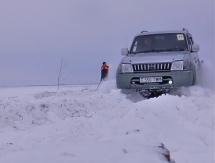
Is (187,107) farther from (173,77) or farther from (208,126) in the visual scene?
(173,77)

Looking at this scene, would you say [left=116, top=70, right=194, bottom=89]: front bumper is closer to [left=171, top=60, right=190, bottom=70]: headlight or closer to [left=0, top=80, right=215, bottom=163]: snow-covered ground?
[left=171, top=60, right=190, bottom=70]: headlight

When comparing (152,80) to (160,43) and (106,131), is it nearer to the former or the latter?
(160,43)

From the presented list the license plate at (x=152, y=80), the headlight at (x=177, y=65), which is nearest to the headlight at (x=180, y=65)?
the headlight at (x=177, y=65)

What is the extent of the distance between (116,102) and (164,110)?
1.42 m

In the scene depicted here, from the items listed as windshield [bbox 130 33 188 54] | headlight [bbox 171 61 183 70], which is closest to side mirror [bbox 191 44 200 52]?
windshield [bbox 130 33 188 54]

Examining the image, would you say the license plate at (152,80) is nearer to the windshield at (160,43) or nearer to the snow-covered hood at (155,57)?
the snow-covered hood at (155,57)

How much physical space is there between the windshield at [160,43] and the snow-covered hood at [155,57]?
546mm

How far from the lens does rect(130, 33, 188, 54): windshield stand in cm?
883

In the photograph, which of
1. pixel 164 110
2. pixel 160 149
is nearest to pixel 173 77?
pixel 164 110

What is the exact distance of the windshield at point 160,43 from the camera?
29.0 feet

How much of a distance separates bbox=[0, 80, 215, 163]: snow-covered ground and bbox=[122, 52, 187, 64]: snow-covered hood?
124 centimetres

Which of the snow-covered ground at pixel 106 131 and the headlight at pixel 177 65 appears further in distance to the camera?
the headlight at pixel 177 65

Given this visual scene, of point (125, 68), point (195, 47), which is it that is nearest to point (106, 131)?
point (125, 68)

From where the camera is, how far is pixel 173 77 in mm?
7746
